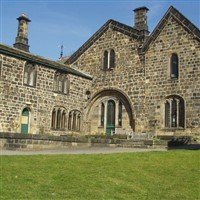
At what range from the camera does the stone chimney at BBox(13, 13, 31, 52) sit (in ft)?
104

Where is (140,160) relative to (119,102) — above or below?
below

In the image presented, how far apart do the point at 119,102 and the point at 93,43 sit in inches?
247

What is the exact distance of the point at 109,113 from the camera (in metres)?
30.6

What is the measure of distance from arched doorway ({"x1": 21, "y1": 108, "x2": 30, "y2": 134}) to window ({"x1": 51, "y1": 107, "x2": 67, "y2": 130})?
2443 millimetres

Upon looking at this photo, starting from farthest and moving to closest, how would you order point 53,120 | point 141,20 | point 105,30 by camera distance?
point 105,30, point 141,20, point 53,120

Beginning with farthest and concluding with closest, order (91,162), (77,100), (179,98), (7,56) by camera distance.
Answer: (77,100) → (179,98) → (7,56) → (91,162)

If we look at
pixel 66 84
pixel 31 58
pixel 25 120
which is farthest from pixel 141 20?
pixel 25 120

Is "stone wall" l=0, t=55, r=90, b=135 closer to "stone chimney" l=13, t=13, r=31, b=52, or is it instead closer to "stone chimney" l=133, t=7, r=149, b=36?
"stone chimney" l=13, t=13, r=31, b=52

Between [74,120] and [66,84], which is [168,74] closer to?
[66,84]

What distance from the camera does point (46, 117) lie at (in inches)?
1080

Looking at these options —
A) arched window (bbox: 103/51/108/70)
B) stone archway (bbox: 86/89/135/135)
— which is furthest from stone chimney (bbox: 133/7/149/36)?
stone archway (bbox: 86/89/135/135)

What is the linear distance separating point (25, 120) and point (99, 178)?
56.9 feet

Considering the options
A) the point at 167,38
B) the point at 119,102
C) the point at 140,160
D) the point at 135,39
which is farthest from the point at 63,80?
the point at 140,160

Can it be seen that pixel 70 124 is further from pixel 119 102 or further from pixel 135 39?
pixel 135 39
